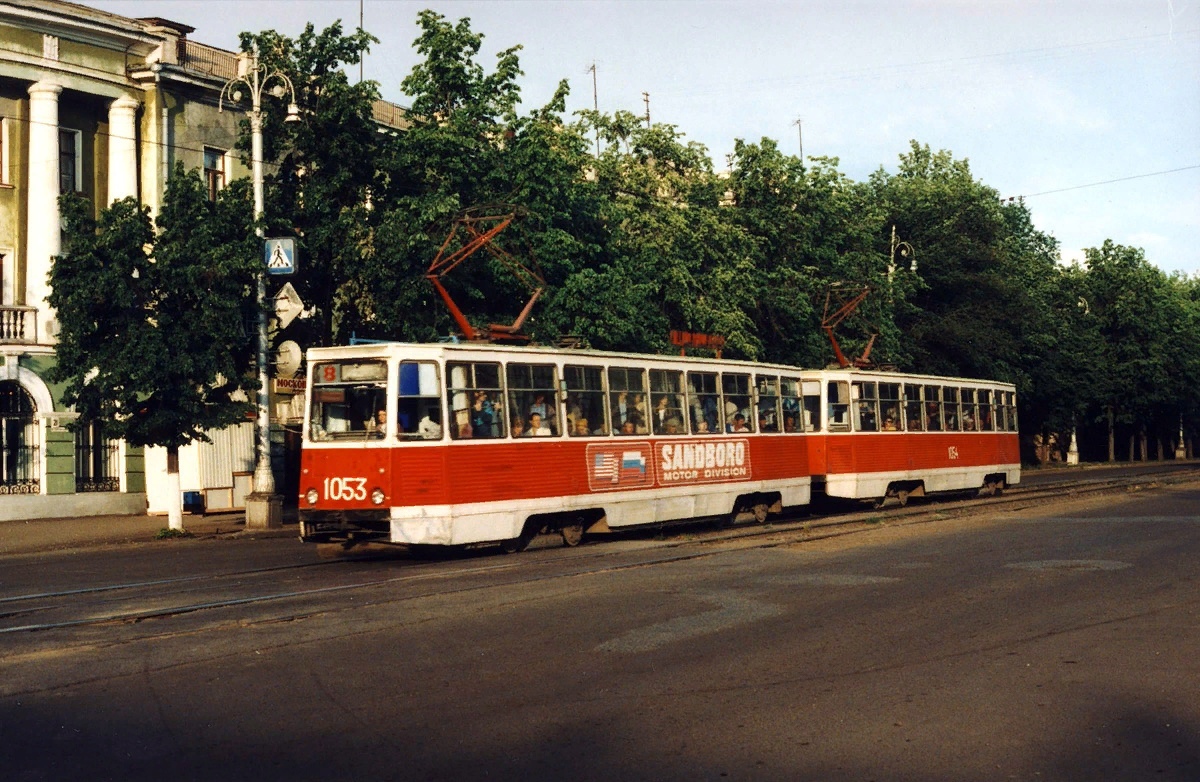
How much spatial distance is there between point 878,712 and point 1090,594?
5.97 meters

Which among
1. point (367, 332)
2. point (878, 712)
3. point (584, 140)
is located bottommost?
point (878, 712)

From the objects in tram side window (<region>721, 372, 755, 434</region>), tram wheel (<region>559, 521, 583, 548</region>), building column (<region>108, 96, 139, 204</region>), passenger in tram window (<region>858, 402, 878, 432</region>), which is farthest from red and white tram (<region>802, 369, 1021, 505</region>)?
building column (<region>108, 96, 139, 204</region>)

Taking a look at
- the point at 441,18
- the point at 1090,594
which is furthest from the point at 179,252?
the point at 1090,594

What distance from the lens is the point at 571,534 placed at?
19.9 meters

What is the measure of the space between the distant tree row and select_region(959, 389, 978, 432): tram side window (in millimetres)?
5860

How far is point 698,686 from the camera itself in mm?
8688

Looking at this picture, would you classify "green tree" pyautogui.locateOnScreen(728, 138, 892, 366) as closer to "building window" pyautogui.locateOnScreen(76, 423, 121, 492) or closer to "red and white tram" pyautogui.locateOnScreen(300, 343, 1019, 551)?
"red and white tram" pyautogui.locateOnScreen(300, 343, 1019, 551)

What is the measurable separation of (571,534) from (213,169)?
59.9 feet

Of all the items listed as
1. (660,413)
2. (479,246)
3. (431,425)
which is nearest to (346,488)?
(431,425)

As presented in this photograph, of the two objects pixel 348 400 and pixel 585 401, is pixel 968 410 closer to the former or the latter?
pixel 585 401

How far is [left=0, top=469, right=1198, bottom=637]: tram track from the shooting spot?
40.0 feet

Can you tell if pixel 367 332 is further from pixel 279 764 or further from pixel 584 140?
pixel 279 764

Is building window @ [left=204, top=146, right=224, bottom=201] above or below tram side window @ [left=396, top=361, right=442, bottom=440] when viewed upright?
above

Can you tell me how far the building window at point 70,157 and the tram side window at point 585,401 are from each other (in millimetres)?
16664
